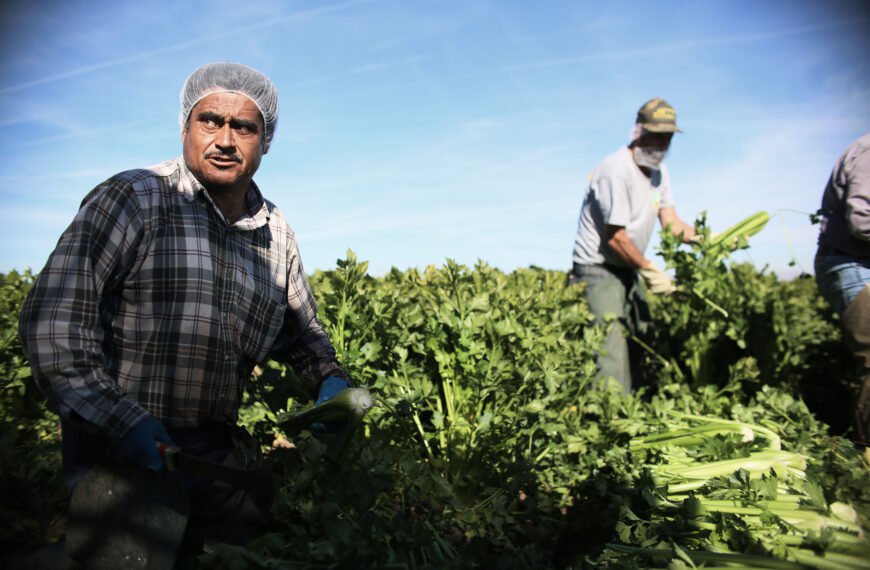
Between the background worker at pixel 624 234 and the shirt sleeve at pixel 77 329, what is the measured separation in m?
4.59

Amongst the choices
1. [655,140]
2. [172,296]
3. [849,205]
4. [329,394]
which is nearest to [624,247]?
[655,140]

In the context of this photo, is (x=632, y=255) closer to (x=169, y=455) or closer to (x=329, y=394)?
(x=329, y=394)

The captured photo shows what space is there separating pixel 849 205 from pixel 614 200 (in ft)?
6.76

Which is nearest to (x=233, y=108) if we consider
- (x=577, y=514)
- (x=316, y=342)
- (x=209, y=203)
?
(x=209, y=203)

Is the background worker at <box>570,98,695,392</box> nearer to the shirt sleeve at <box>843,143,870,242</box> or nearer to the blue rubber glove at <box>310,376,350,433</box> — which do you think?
the shirt sleeve at <box>843,143,870,242</box>

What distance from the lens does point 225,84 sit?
2.35 meters

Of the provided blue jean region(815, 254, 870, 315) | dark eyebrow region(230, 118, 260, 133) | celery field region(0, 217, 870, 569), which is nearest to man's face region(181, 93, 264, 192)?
dark eyebrow region(230, 118, 260, 133)

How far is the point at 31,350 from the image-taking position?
6.11 ft

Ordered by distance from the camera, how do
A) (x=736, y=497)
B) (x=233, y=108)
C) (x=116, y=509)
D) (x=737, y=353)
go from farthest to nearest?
(x=737, y=353), (x=736, y=497), (x=233, y=108), (x=116, y=509)

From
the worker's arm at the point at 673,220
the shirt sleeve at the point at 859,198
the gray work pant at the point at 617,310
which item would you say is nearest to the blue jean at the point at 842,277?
the shirt sleeve at the point at 859,198

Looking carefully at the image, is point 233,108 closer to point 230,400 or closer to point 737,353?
point 230,400

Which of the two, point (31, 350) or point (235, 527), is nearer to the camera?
point (31, 350)

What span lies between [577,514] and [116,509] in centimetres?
283

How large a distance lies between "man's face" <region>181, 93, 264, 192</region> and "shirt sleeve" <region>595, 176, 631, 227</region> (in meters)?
4.04
